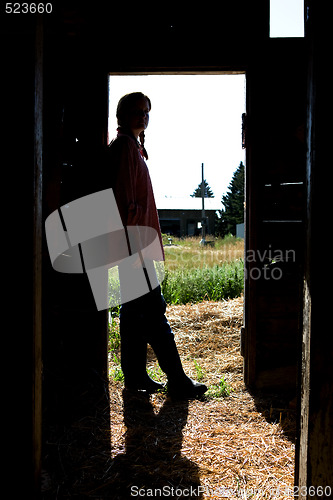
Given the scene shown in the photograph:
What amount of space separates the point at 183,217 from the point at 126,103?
130ft

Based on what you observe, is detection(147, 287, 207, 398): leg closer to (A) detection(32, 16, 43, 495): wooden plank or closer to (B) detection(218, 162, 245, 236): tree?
(A) detection(32, 16, 43, 495): wooden plank

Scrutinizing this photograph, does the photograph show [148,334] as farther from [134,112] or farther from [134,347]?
[134,112]

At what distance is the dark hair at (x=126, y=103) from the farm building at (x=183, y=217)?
38042mm

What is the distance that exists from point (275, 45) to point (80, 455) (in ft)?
10.2

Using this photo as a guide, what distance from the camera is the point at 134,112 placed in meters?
2.89

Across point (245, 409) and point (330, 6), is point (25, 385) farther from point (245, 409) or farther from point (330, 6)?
point (245, 409)

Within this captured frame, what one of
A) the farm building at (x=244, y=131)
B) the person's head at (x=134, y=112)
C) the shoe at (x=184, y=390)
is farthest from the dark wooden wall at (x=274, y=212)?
the person's head at (x=134, y=112)

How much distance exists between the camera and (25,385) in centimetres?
118

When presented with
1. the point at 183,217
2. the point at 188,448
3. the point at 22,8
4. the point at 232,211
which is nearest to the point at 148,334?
the point at 188,448

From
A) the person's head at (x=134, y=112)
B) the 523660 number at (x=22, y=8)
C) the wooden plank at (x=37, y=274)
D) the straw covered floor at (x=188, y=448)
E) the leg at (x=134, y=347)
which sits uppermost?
the person's head at (x=134, y=112)

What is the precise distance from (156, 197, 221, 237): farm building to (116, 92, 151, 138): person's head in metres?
38.0

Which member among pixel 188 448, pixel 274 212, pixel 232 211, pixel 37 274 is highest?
pixel 232 211

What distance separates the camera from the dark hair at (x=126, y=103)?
286 centimetres

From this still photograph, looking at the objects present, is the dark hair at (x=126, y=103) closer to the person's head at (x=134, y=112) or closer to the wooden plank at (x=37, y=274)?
the person's head at (x=134, y=112)
